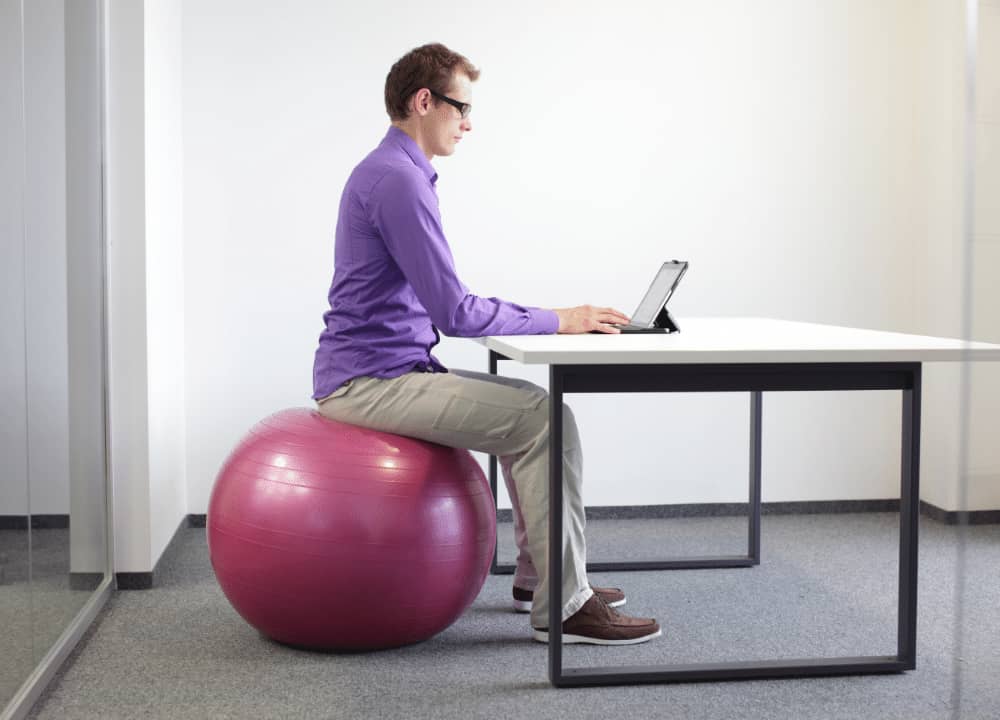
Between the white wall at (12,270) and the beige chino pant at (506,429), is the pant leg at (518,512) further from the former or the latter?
the white wall at (12,270)

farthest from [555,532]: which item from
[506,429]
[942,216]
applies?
[942,216]

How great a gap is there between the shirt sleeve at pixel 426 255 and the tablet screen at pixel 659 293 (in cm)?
35

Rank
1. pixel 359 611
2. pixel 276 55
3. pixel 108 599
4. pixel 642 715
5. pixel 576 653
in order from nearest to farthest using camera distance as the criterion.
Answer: pixel 642 715 → pixel 359 611 → pixel 576 653 → pixel 108 599 → pixel 276 55

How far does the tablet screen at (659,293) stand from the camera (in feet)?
9.27

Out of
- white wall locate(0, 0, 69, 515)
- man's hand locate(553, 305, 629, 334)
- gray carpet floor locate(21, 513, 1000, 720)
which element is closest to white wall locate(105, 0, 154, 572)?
gray carpet floor locate(21, 513, 1000, 720)

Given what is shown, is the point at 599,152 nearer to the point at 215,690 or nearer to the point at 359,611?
the point at 359,611

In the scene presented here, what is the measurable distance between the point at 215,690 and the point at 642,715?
0.89 m

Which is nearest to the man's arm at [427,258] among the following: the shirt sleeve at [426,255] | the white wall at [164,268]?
the shirt sleeve at [426,255]

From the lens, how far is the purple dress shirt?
271 centimetres

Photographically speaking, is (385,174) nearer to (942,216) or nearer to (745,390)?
(745,390)

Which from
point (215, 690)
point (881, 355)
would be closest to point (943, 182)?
point (881, 355)

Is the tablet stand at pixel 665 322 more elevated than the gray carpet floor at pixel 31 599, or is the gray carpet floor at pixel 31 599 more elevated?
the tablet stand at pixel 665 322

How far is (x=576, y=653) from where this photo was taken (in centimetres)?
282

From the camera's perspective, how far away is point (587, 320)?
9.23 feet
